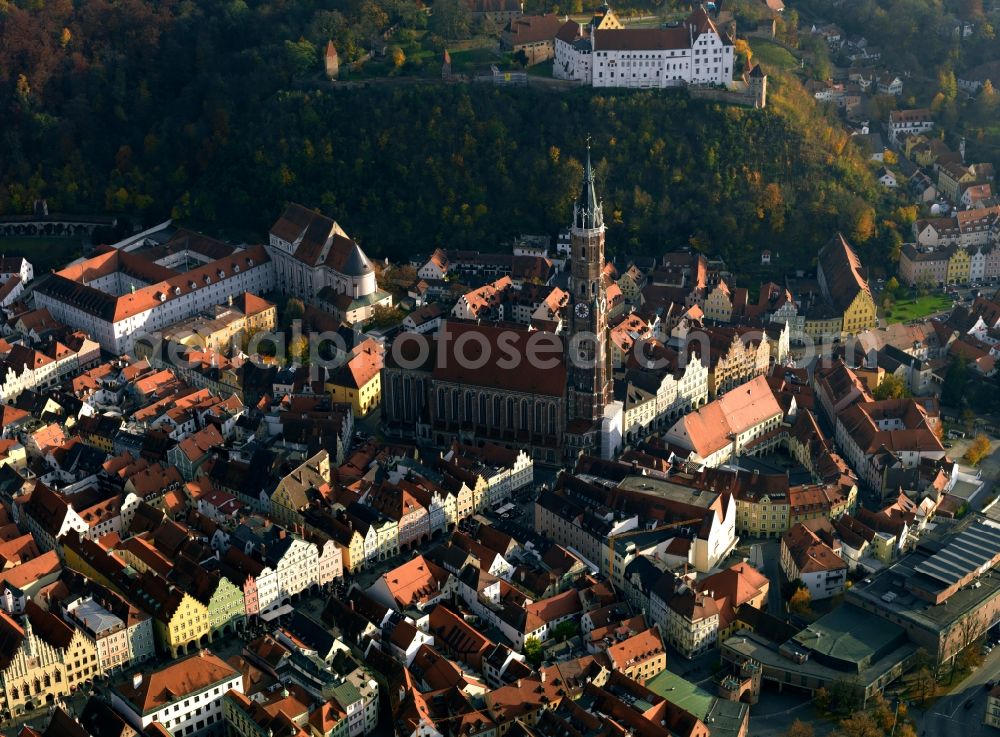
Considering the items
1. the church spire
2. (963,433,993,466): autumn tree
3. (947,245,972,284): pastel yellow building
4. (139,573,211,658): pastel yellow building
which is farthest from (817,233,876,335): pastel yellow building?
(139,573,211,658): pastel yellow building

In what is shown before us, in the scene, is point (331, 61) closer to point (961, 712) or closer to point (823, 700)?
point (823, 700)

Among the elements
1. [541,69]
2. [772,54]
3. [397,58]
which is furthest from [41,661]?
[772,54]

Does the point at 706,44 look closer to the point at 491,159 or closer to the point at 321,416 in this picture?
the point at 491,159

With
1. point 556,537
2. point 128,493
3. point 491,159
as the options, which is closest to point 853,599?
point 556,537

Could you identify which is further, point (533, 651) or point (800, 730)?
point (533, 651)

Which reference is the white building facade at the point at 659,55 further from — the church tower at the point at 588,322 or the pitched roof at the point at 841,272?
the church tower at the point at 588,322

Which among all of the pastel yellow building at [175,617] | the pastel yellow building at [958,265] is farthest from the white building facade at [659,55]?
the pastel yellow building at [175,617]
